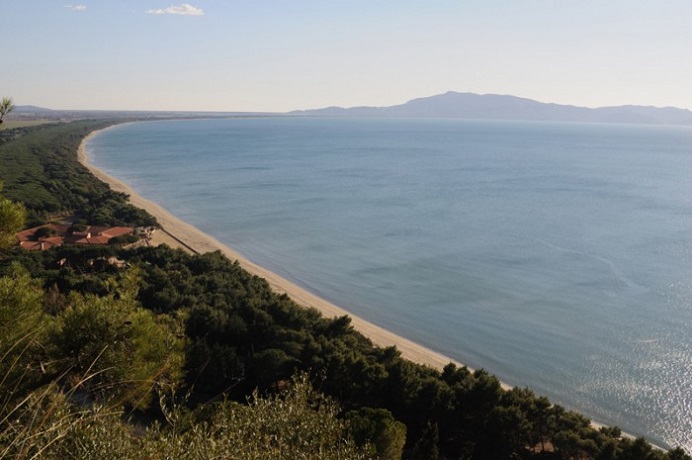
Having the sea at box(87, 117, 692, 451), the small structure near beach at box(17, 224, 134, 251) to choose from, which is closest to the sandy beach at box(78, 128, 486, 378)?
the sea at box(87, 117, 692, 451)

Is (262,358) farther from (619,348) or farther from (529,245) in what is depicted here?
(529,245)

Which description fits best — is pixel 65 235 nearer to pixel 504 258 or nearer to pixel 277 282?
pixel 277 282

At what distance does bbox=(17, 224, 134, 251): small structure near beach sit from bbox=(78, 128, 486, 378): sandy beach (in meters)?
2.98

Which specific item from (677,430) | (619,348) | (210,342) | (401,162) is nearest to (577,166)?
(401,162)

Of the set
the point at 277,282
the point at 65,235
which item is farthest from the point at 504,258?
the point at 65,235

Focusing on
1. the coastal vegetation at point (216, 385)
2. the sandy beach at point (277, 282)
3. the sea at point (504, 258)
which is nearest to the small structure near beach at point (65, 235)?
the sandy beach at point (277, 282)

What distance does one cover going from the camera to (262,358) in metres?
15.2

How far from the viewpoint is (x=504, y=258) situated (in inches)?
1358

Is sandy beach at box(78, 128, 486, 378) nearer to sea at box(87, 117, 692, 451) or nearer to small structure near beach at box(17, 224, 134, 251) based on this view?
sea at box(87, 117, 692, 451)

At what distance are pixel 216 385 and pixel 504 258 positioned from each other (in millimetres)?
23922

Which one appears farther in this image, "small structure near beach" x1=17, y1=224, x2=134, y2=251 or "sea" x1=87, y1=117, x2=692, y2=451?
"small structure near beach" x1=17, y1=224, x2=134, y2=251

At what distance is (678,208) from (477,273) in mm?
31633

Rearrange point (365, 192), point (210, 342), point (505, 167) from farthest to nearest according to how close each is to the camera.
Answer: point (505, 167) → point (365, 192) → point (210, 342)

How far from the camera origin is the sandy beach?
2222 centimetres
